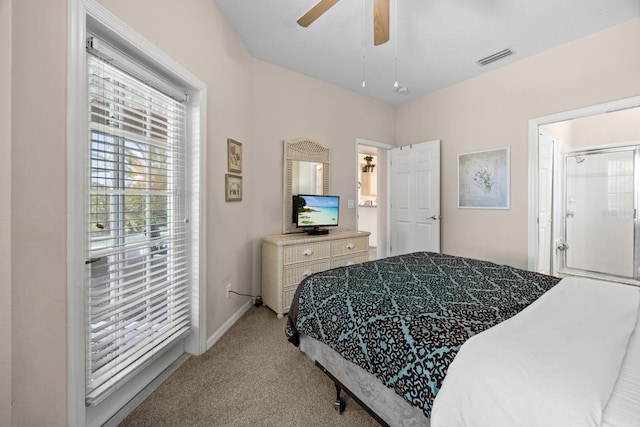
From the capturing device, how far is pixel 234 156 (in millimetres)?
2566

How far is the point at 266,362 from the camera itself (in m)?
1.96

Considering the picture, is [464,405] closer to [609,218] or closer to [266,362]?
[266,362]

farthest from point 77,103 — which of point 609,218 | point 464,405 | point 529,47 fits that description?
point 609,218

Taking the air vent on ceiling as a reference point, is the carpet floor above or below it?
below

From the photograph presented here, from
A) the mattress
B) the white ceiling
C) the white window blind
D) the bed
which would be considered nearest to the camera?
the mattress

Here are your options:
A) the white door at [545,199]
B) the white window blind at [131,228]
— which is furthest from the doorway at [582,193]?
the white window blind at [131,228]

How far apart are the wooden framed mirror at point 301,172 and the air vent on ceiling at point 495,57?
6.91ft

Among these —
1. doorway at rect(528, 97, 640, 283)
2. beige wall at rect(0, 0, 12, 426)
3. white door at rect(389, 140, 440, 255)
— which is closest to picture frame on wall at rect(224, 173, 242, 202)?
beige wall at rect(0, 0, 12, 426)

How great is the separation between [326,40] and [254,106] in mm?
1028

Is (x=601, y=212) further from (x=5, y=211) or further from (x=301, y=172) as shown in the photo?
(x=5, y=211)

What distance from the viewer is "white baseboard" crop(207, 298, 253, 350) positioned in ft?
7.12

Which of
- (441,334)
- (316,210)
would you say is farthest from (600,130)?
(441,334)

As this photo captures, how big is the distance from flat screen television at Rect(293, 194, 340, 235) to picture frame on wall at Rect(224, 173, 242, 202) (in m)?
0.68

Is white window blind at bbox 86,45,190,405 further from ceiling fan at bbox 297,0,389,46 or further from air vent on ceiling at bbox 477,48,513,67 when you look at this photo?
air vent on ceiling at bbox 477,48,513,67
